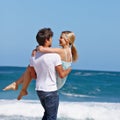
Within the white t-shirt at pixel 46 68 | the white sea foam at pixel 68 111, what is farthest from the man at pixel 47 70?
the white sea foam at pixel 68 111

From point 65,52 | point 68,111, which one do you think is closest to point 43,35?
point 65,52

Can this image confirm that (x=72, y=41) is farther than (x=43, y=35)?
Yes

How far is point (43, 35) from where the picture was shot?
4703 mm

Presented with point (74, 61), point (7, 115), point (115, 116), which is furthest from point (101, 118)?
point (74, 61)

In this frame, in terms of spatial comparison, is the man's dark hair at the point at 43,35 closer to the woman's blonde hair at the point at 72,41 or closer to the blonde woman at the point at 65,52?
the blonde woman at the point at 65,52

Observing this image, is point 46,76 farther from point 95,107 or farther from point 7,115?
point 95,107

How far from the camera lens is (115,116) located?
33.6 feet

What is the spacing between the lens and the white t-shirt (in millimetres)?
4719

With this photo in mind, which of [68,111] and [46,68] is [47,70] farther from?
[68,111]

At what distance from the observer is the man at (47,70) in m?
4.72

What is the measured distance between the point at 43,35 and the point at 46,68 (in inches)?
13.1

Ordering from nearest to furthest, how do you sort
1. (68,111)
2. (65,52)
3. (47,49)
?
(47,49)
(65,52)
(68,111)

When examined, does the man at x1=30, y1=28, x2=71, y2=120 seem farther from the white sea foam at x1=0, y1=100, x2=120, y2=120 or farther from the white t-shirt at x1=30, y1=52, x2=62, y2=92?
→ the white sea foam at x1=0, y1=100, x2=120, y2=120

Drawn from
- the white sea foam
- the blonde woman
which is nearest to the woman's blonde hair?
the blonde woman
